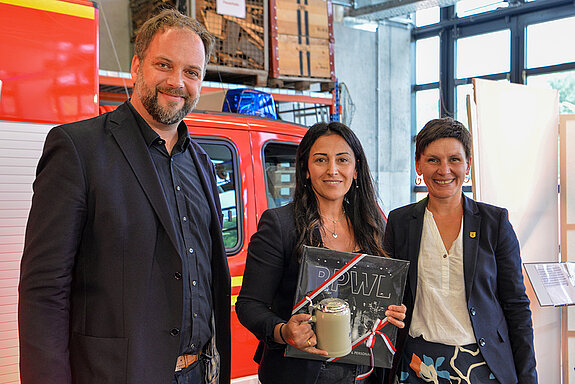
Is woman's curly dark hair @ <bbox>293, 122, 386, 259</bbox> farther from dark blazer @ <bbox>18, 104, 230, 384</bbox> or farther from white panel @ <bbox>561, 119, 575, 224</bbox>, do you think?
white panel @ <bbox>561, 119, 575, 224</bbox>

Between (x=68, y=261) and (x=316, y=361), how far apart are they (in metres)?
0.93

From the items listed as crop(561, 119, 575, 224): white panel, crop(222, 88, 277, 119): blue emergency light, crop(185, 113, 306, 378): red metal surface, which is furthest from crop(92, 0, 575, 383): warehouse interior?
crop(185, 113, 306, 378): red metal surface

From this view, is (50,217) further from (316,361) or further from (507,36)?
(507,36)

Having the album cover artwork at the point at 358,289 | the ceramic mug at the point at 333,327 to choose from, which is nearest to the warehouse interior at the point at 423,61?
the album cover artwork at the point at 358,289

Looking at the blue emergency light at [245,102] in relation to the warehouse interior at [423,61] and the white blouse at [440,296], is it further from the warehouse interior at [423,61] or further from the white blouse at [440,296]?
the warehouse interior at [423,61]

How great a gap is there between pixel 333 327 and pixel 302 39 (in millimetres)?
4347

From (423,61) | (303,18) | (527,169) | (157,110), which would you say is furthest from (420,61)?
(157,110)

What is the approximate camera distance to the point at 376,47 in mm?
11547

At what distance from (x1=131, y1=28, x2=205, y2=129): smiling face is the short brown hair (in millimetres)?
990

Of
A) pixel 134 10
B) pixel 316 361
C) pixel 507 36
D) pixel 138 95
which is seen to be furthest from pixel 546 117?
pixel 507 36

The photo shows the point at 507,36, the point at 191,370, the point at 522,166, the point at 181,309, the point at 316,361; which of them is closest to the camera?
the point at 181,309

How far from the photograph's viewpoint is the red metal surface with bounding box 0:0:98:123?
2301mm

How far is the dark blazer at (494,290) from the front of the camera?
6.98 feet

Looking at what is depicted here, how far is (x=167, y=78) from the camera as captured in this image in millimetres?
1827
